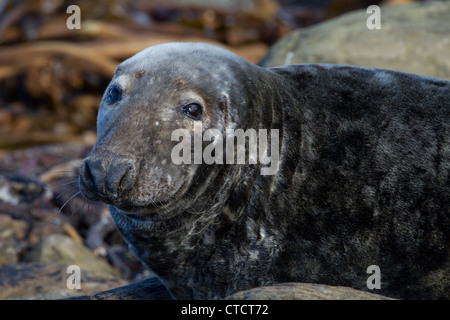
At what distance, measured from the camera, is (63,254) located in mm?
5637

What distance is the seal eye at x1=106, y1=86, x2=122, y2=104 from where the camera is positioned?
3067 millimetres

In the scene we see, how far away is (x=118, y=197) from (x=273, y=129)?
95 cm

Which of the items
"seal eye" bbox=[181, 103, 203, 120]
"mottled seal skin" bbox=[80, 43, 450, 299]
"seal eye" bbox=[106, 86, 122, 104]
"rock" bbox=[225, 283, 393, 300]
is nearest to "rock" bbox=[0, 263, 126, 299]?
"mottled seal skin" bbox=[80, 43, 450, 299]

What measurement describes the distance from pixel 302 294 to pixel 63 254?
366 centimetres

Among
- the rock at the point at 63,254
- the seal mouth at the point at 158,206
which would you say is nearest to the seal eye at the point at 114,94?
the seal mouth at the point at 158,206

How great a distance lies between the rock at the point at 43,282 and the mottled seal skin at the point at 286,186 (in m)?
1.61

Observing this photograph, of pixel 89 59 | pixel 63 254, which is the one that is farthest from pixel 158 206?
pixel 89 59

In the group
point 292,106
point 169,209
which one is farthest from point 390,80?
point 169,209

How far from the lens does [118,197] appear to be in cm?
272

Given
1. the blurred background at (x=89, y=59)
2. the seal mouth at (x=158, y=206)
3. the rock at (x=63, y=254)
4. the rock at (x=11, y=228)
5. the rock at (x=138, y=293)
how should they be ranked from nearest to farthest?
the seal mouth at (x=158, y=206) < the rock at (x=138, y=293) < the rock at (x=63, y=254) < the blurred background at (x=89, y=59) < the rock at (x=11, y=228)

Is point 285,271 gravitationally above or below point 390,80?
below

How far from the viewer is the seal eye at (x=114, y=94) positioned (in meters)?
3.07

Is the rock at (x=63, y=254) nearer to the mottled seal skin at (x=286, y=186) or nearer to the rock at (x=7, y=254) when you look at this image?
the rock at (x=7, y=254)
